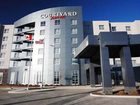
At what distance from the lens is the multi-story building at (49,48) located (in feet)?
170

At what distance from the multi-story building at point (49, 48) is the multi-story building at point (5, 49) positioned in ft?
9.45

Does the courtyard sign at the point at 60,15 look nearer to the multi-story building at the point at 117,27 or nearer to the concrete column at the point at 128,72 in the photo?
the multi-story building at the point at 117,27

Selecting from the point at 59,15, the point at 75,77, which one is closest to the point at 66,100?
the point at 75,77

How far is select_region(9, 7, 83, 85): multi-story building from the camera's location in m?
51.9

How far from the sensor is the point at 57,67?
5244 centimetres

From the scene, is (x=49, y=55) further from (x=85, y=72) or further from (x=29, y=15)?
(x=29, y=15)

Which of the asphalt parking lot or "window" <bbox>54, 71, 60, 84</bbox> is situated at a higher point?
"window" <bbox>54, 71, 60, 84</bbox>

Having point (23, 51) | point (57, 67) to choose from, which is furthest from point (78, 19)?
point (23, 51)

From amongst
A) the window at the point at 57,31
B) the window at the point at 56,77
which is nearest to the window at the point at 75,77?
the window at the point at 56,77

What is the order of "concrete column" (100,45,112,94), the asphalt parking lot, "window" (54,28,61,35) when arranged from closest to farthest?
the asphalt parking lot
"concrete column" (100,45,112,94)
"window" (54,28,61,35)

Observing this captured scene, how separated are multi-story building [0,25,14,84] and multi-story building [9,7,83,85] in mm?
2881

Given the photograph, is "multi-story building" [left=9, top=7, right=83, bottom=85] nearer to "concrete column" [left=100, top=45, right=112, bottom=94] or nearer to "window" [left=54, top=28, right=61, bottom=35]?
"window" [left=54, top=28, right=61, bottom=35]

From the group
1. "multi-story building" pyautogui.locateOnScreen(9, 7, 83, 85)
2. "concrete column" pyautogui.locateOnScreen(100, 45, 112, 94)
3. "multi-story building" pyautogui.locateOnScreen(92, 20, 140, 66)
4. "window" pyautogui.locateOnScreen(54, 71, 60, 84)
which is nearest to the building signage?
"multi-story building" pyautogui.locateOnScreen(9, 7, 83, 85)

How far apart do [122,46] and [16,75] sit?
49501 mm
